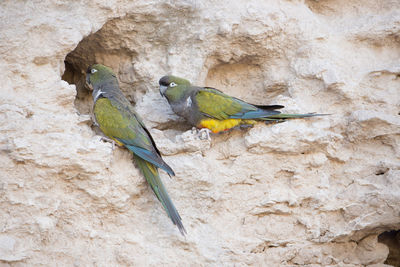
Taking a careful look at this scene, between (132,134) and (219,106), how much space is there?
758mm

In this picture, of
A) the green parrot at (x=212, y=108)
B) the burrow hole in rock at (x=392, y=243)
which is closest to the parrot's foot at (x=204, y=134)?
the green parrot at (x=212, y=108)

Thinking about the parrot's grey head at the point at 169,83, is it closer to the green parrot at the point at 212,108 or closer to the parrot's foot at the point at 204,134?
the green parrot at the point at 212,108

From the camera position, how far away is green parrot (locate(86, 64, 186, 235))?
3338mm

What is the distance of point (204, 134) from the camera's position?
3.74m

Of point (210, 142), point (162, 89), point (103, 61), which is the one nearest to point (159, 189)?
point (210, 142)

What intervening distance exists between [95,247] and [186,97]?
1.35 m

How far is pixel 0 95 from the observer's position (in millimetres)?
→ 3180

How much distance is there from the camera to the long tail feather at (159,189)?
3314mm

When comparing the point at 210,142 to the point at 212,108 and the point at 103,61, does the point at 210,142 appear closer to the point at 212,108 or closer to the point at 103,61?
the point at 212,108

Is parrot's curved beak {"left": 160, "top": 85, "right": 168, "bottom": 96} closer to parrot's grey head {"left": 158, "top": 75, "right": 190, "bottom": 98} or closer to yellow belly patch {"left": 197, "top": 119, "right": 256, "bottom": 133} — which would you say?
parrot's grey head {"left": 158, "top": 75, "right": 190, "bottom": 98}

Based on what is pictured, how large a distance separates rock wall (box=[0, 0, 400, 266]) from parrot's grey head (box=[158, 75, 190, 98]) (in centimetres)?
14

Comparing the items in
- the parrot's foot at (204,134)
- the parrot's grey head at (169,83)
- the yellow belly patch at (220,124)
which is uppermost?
the parrot's grey head at (169,83)

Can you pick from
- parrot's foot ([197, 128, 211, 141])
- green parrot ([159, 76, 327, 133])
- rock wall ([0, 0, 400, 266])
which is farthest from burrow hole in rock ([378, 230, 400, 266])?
parrot's foot ([197, 128, 211, 141])

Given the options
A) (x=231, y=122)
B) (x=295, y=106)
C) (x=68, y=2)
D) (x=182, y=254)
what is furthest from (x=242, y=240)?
(x=68, y=2)
